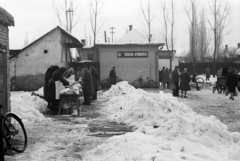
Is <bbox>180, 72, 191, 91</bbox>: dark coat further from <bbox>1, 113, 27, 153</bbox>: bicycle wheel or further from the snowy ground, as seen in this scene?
<bbox>1, 113, 27, 153</bbox>: bicycle wheel

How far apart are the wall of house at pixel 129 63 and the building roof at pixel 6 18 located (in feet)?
59.8

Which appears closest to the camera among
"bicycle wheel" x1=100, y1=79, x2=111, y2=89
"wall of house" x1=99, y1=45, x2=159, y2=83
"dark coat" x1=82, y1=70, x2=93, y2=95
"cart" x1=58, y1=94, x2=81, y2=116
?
"cart" x1=58, y1=94, x2=81, y2=116

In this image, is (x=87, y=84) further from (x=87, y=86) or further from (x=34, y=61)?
(x=34, y=61)

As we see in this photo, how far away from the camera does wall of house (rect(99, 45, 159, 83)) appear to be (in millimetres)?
26125

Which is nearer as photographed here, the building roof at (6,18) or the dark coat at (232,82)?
the building roof at (6,18)

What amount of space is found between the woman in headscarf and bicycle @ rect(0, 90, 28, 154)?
447 cm

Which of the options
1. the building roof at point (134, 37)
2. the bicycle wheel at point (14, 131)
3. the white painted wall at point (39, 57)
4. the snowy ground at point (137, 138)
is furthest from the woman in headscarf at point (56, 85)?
the building roof at point (134, 37)

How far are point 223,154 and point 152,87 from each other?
20.5 metres

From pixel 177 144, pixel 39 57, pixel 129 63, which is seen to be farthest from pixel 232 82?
pixel 39 57

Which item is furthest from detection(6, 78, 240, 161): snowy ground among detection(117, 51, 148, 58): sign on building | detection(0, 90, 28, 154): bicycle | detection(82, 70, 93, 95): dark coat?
detection(117, 51, 148, 58): sign on building

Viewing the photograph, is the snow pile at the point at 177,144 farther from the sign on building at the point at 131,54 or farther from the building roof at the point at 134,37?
the building roof at the point at 134,37

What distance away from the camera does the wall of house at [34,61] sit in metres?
22.7

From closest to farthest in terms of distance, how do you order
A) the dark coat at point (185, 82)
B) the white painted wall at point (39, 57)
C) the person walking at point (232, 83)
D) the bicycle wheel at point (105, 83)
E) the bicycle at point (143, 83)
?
the person walking at point (232, 83)
the dark coat at point (185, 82)
the white painted wall at point (39, 57)
the bicycle wheel at point (105, 83)
the bicycle at point (143, 83)

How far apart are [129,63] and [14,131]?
2064 cm
